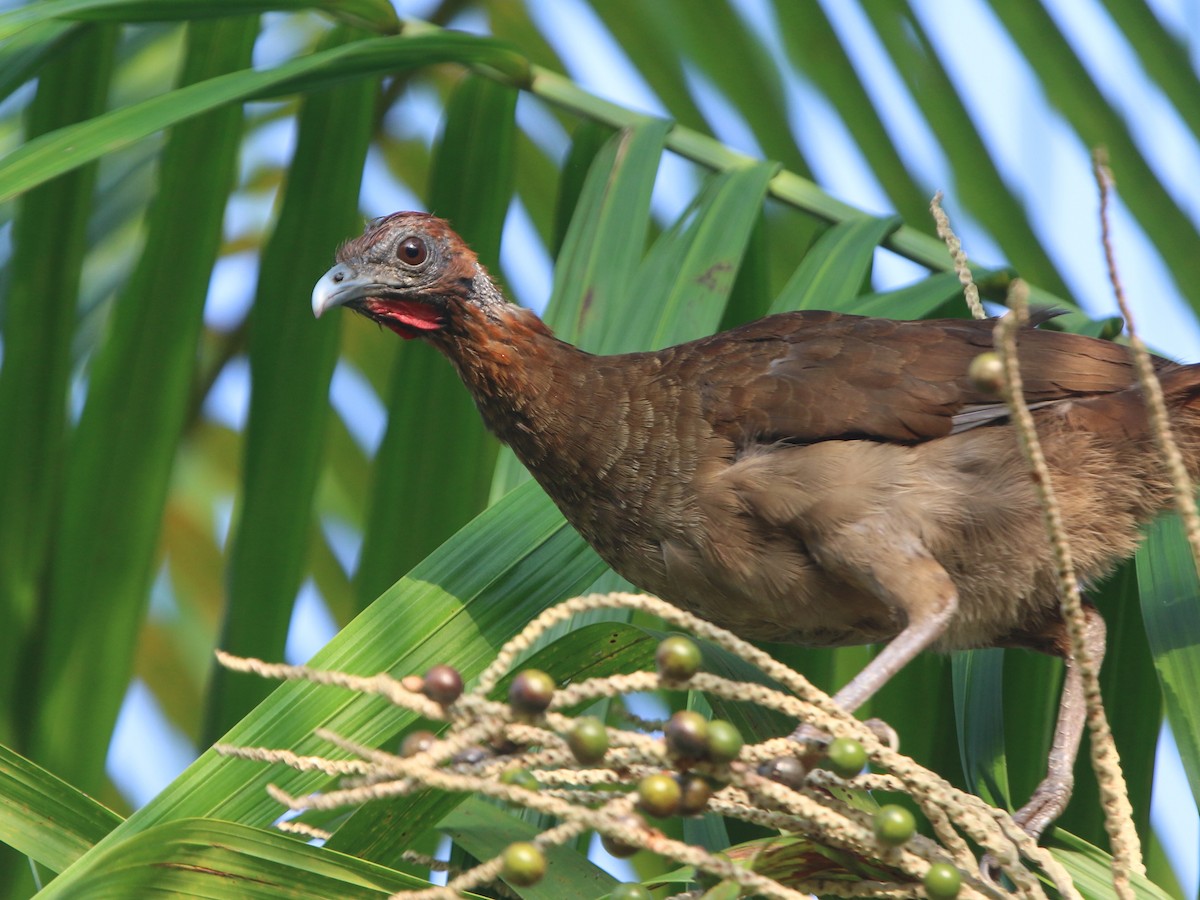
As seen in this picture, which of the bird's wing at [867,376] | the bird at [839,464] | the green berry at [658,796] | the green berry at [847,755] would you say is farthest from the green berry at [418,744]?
the bird's wing at [867,376]

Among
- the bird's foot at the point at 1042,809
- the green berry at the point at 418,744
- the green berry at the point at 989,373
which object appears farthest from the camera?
the bird's foot at the point at 1042,809

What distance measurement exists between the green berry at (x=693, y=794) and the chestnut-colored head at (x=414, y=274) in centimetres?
141

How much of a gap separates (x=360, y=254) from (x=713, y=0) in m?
1.12

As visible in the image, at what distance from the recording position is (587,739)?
1138 millimetres

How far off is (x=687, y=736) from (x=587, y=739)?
0.31ft

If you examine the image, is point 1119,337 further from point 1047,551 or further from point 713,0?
point 713,0

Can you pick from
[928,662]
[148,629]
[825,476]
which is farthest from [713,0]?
[148,629]

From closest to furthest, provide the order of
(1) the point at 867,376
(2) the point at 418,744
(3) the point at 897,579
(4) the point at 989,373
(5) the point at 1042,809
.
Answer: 1. (4) the point at 989,373
2. (2) the point at 418,744
3. (5) the point at 1042,809
4. (3) the point at 897,579
5. (1) the point at 867,376

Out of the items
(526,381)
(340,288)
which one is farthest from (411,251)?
(526,381)

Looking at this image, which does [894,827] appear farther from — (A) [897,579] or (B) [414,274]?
(B) [414,274]

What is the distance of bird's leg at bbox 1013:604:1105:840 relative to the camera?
2018 mm

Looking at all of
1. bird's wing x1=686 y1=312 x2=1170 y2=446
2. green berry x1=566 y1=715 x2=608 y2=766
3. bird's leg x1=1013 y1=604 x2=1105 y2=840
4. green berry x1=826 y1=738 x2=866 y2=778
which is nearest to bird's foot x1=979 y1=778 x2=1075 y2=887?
bird's leg x1=1013 y1=604 x2=1105 y2=840

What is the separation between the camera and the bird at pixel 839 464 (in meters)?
2.25

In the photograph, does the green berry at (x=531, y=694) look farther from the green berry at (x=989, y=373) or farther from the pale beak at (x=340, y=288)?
the pale beak at (x=340, y=288)
